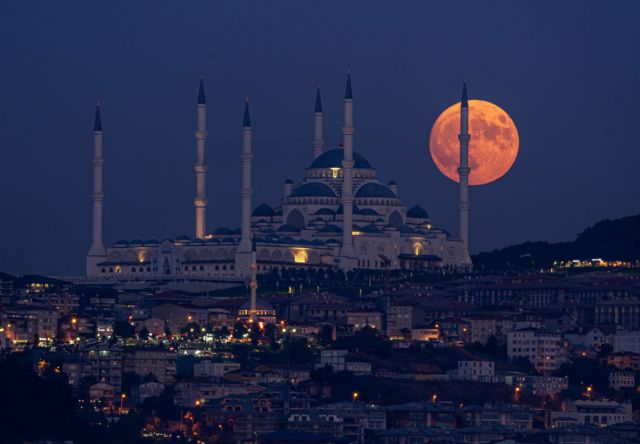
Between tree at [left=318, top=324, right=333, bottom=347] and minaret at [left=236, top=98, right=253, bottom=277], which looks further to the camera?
minaret at [left=236, top=98, right=253, bottom=277]

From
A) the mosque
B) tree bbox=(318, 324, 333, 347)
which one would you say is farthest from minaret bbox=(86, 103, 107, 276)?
tree bbox=(318, 324, 333, 347)

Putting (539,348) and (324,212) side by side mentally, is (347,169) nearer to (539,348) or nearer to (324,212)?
(324,212)

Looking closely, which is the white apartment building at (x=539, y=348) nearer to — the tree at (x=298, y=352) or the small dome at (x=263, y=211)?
the tree at (x=298, y=352)

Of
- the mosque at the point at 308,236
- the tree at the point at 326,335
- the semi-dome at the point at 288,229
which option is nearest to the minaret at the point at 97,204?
the mosque at the point at 308,236

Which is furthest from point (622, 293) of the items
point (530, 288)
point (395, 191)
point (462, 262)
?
point (395, 191)

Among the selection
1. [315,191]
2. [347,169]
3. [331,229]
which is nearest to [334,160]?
[315,191]

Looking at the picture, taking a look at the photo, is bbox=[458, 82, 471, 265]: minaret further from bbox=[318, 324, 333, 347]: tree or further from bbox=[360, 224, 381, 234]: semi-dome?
bbox=[318, 324, 333, 347]: tree

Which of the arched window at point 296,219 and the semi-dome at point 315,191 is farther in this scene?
the semi-dome at point 315,191
